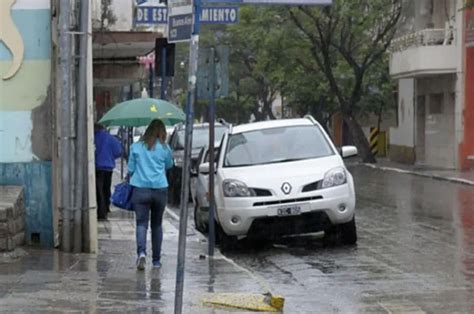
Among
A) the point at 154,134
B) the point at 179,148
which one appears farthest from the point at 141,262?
the point at 179,148

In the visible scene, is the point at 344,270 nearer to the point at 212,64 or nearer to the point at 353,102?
the point at 212,64

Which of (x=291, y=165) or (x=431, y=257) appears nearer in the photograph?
(x=431, y=257)

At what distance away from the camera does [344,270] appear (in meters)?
12.0

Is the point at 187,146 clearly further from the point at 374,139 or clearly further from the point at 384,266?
the point at 374,139

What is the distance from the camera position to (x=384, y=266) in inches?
478

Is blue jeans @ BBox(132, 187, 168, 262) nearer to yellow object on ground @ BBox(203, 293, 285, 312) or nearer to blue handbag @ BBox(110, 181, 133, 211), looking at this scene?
blue handbag @ BBox(110, 181, 133, 211)

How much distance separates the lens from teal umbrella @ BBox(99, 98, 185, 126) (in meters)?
12.7

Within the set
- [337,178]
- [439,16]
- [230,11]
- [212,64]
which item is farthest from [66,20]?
[439,16]

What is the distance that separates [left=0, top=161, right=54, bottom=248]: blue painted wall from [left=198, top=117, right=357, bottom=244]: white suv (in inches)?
107

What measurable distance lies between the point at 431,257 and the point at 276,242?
9.70ft

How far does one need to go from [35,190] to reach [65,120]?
98 cm

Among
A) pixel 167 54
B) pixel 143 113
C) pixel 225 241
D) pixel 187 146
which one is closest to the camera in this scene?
pixel 187 146

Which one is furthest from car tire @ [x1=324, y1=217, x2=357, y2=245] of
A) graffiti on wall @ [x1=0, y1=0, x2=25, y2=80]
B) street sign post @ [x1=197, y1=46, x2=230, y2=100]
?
graffiti on wall @ [x1=0, y1=0, x2=25, y2=80]

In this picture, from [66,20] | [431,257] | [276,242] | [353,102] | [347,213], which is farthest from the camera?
[353,102]
